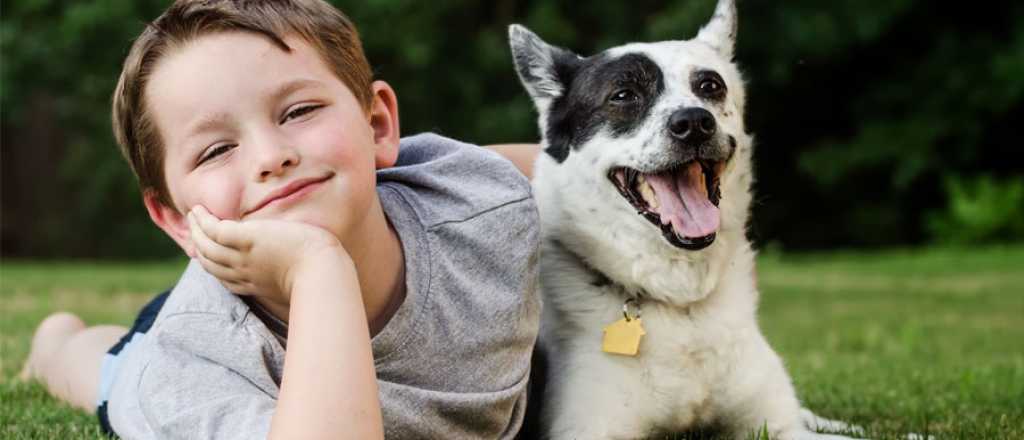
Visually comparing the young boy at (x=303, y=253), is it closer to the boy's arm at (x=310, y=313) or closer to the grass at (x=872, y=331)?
the boy's arm at (x=310, y=313)

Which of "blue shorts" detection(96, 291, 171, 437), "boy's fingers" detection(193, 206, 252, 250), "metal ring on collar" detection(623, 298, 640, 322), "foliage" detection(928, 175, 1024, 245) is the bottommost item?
"foliage" detection(928, 175, 1024, 245)

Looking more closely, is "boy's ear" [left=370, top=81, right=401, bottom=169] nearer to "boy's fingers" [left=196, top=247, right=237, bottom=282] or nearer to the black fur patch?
"boy's fingers" [left=196, top=247, right=237, bottom=282]

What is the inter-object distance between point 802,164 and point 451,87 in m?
4.86

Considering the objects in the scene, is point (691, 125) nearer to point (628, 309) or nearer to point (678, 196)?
point (678, 196)

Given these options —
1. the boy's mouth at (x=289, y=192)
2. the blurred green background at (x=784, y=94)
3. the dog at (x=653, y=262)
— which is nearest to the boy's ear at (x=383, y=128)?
the boy's mouth at (x=289, y=192)

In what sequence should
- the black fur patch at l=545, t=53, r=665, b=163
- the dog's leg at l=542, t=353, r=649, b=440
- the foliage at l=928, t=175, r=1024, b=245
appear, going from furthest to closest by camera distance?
the foliage at l=928, t=175, r=1024, b=245, the black fur patch at l=545, t=53, r=665, b=163, the dog's leg at l=542, t=353, r=649, b=440

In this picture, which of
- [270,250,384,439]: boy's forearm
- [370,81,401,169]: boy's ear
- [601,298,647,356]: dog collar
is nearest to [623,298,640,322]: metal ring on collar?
[601,298,647,356]: dog collar

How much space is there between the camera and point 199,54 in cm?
225

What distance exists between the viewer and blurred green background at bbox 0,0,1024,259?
13344 mm

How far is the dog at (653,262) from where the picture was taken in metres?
2.87

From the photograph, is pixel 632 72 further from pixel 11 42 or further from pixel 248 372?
pixel 11 42

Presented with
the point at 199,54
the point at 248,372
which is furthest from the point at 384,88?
the point at 248,372

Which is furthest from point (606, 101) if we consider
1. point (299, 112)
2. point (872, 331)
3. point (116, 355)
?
point (872, 331)

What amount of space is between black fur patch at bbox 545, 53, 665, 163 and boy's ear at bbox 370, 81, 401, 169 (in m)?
0.75
